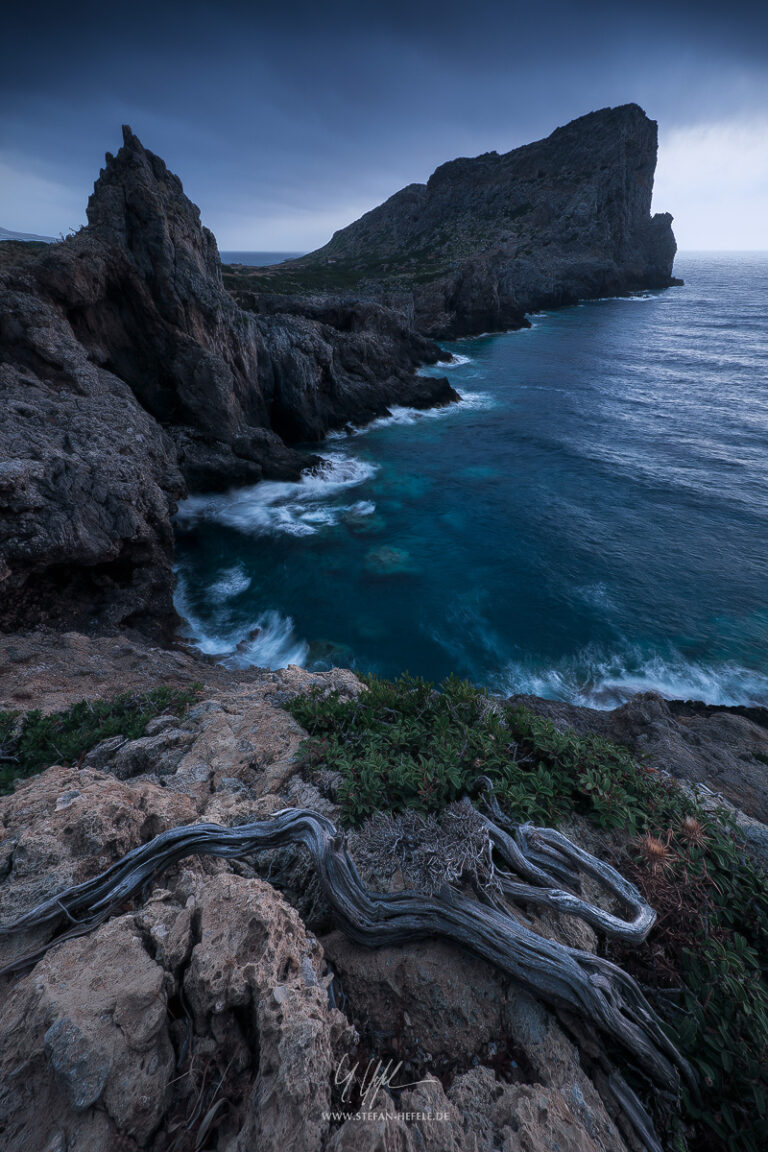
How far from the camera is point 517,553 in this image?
22.4 meters

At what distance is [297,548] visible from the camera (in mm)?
22547

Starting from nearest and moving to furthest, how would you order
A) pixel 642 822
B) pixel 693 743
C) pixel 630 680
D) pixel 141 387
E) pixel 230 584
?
pixel 642 822 → pixel 693 743 → pixel 630 680 → pixel 230 584 → pixel 141 387

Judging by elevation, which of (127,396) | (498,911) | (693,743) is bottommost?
(693,743)

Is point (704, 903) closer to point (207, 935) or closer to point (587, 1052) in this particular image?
point (587, 1052)

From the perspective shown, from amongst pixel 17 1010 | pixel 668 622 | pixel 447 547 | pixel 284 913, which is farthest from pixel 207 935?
pixel 447 547

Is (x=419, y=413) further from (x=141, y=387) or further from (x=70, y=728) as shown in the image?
(x=70, y=728)

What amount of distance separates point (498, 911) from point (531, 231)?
12543 centimetres

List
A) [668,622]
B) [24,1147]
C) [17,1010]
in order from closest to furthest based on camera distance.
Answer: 1. [24,1147]
2. [17,1010]
3. [668,622]

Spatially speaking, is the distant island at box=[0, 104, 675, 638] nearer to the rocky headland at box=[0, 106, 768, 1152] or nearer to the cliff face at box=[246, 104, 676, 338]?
the rocky headland at box=[0, 106, 768, 1152]

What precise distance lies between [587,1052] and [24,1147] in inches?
132

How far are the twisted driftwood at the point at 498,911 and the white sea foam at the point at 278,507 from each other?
20.0 meters

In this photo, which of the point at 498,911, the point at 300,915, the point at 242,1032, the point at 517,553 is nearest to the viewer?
the point at 242,1032

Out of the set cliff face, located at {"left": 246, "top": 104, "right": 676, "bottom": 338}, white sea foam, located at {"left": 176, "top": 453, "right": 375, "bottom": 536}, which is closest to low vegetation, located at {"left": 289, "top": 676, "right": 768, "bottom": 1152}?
white sea foam, located at {"left": 176, "top": 453, "right": 375, "bottom": 536}

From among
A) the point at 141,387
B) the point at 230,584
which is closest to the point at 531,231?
the point at 141,387
